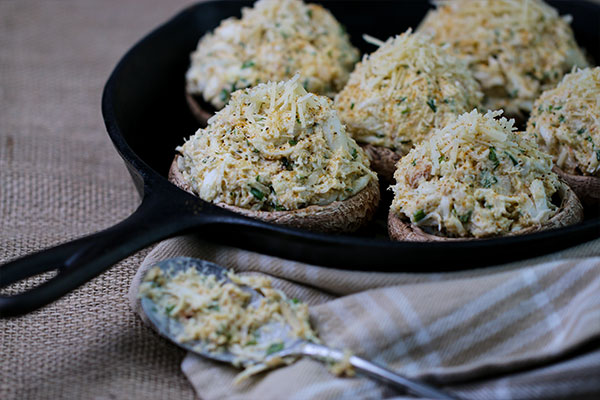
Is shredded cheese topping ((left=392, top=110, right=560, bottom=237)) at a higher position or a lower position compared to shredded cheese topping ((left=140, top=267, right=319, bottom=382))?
higher

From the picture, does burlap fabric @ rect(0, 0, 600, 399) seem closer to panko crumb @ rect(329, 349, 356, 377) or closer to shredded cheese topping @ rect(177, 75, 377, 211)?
panko crumb @ rect(329, 349, 356, 377)

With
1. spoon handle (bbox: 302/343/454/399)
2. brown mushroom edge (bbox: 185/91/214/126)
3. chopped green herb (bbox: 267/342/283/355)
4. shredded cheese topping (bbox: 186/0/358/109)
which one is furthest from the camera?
brown mushroom edge (bbox: 185/91/214/126)

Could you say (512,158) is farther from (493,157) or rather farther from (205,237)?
(205,237)

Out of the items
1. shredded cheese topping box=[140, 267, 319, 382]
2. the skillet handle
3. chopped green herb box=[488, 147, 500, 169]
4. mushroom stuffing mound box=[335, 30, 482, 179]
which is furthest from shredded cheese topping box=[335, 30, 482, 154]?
the skillet handle

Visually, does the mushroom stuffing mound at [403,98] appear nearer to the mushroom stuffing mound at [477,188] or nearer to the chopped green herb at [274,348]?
the mushroom stuffing mound at [477,188]

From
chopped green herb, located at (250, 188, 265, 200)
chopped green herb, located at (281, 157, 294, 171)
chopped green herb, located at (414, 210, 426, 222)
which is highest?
chopped green herb, located at (281, 157, 294, 171)

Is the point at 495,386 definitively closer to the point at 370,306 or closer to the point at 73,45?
the point at 370,306

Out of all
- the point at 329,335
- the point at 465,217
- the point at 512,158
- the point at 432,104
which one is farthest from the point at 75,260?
the point at 432,104
